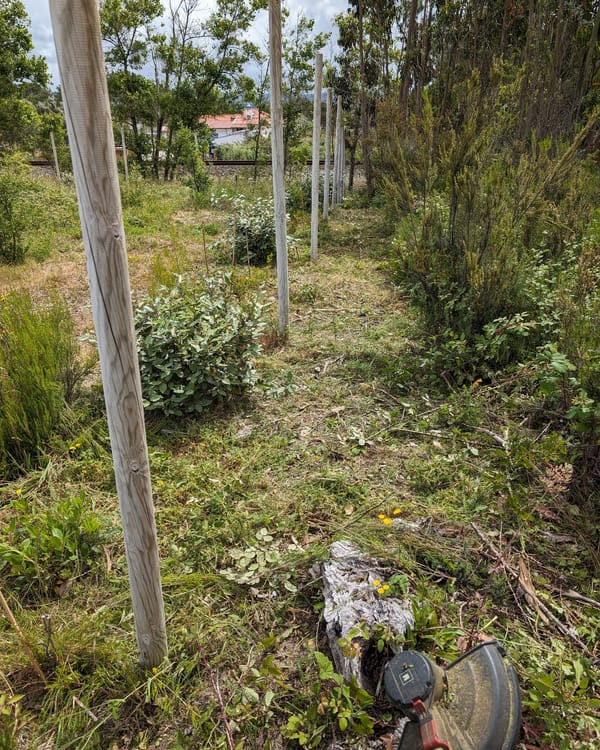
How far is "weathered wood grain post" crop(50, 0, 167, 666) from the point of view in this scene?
94cm

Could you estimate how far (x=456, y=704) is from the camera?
132 centimetres

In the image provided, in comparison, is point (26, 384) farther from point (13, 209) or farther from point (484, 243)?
point (13, 209)

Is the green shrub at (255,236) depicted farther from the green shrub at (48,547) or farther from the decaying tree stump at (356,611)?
the decaying tree stump at (356,611)

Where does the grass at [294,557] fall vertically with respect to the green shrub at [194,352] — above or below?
below

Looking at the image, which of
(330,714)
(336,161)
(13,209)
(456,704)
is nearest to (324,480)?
(330,714)

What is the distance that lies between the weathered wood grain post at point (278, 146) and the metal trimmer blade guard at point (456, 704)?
133 inches

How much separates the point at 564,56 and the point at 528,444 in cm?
889

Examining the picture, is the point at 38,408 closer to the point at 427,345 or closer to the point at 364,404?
the point at 364,404

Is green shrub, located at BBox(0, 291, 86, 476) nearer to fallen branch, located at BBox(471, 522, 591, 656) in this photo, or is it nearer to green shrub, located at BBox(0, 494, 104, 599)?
green shrub, located at BBox(0, 494, 104, 599)

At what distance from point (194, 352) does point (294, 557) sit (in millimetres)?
1562

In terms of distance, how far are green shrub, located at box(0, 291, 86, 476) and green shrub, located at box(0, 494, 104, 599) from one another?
54cm

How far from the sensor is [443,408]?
3041mm

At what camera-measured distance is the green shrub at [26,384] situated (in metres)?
2.63

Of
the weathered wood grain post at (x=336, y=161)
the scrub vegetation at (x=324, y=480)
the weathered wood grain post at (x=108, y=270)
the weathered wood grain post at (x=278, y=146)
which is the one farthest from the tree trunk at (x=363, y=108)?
the weathered wood grain post at (x=108, y=270)
